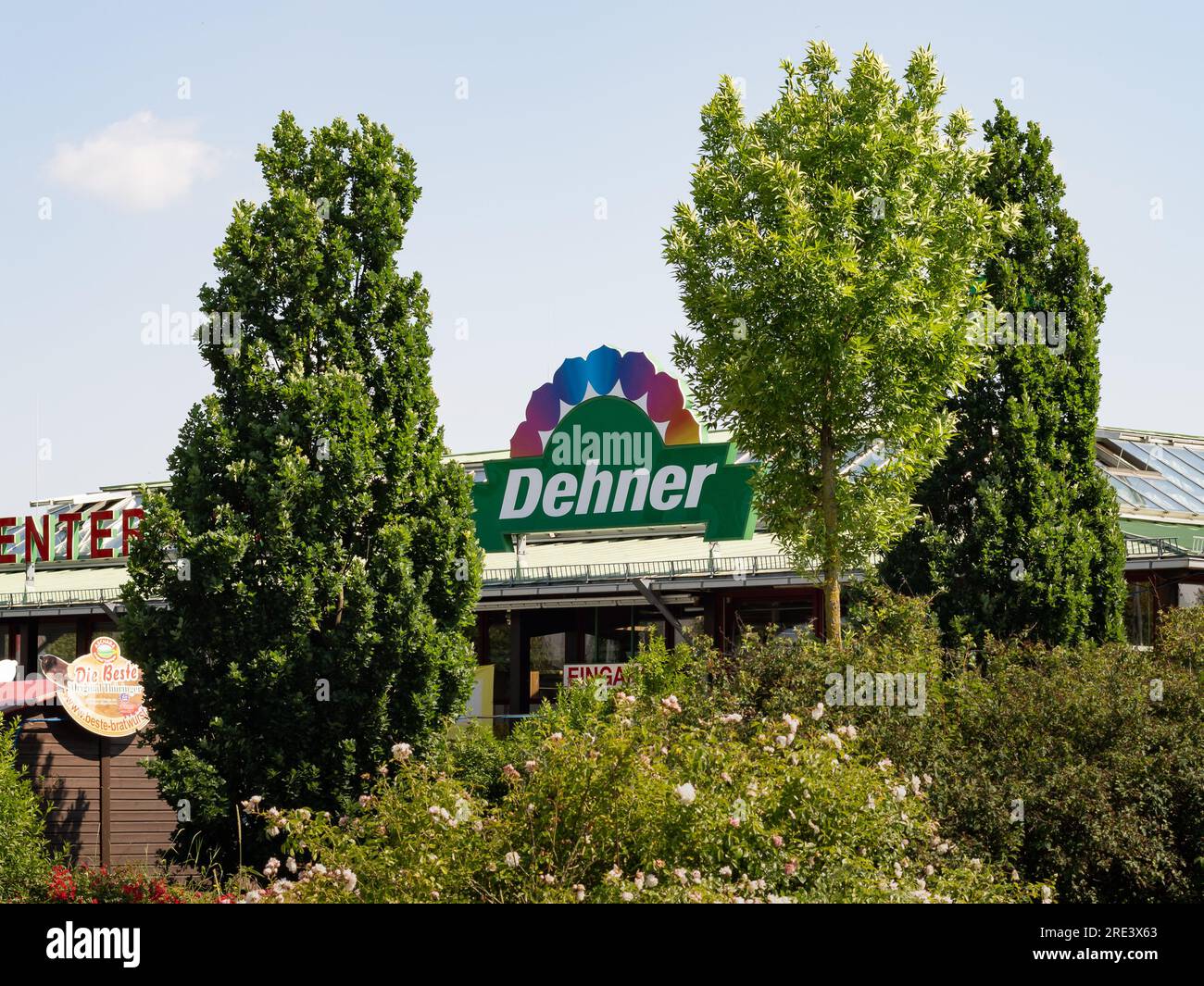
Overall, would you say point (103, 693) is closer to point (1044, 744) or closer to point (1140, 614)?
point (1044, 744)

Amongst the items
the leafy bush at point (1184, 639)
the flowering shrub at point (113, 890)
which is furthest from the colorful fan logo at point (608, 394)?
the flowering shrub at point (113, 890)

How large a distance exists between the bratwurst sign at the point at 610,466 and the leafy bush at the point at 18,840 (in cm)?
1592

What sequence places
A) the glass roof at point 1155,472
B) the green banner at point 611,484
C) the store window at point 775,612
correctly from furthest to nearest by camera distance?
the glass roof at point 1155,472, the green banner at point 611,484, the store window at point 775,612

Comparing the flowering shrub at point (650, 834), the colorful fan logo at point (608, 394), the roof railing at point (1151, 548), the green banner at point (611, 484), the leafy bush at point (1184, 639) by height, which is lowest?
the flowering shrub at point (650, 834)

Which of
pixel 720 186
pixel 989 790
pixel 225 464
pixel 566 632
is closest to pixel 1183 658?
pixel 989 790

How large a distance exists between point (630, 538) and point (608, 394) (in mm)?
3432

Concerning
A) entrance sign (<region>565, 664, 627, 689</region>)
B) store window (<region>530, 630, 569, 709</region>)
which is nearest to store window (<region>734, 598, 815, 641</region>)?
entrance sign (<region>565, 664, 627, 689</region>)

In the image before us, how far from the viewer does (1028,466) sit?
20781 mm

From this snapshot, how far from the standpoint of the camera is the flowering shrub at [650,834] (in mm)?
10156

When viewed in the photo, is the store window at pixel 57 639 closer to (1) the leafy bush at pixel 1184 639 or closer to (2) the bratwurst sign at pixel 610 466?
(2) the bratwurst sign at pixel 610 466

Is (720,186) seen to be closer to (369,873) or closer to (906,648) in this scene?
(906,648)

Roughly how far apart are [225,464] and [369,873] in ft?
21.6

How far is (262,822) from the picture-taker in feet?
50.3

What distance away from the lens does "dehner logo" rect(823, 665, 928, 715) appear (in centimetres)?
1462
